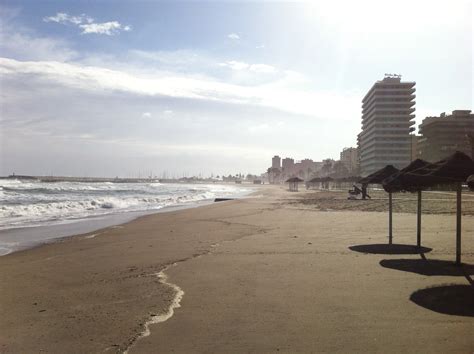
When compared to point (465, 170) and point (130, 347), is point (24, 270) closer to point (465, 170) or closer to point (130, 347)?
point (130, 347)

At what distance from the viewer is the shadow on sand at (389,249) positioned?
9430mm

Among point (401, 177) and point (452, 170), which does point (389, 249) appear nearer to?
point (401, 177)

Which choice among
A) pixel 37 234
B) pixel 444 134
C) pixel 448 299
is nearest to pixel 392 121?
pixel 444 134

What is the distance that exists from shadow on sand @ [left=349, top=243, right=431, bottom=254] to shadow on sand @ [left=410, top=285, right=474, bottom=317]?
3.25 m

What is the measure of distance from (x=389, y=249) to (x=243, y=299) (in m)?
5.10

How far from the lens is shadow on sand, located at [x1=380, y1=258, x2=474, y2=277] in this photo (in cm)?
715

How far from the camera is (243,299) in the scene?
583cm

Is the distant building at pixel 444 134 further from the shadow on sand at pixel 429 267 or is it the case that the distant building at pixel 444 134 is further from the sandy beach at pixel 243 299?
the sandy beach at pixel 243 299

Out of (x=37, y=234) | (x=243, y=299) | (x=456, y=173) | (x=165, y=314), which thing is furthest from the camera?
(x=37, y=234)

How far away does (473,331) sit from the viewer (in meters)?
4.45

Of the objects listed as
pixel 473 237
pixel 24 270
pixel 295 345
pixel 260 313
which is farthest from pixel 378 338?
pixel 473 237

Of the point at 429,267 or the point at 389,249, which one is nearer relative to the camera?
the point at 429,267

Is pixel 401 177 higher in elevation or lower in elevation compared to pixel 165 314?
higher

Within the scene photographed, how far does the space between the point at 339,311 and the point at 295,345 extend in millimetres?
1164
